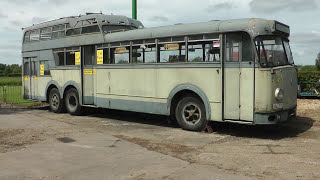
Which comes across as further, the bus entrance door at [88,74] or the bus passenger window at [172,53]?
the bus entrance door at [88,74]

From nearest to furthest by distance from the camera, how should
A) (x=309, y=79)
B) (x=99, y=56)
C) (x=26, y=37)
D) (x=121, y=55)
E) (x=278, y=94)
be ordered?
(x=278, y=94) < (x=121, y=55) < (x=99, y=56) < (x=26, y=37) < (x=309, y=79)

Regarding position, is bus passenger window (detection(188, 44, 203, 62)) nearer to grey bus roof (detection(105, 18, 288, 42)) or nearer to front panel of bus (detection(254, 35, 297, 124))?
grey bus roof (detection(105, 18, 288, 42))

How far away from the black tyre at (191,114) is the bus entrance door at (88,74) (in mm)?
3895

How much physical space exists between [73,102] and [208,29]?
6641mm

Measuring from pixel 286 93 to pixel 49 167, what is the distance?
5.57m

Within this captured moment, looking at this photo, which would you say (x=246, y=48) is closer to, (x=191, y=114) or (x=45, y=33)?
(x=191, y=114)

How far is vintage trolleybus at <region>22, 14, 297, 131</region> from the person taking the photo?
8062mm

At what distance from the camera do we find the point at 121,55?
10898 millimetres

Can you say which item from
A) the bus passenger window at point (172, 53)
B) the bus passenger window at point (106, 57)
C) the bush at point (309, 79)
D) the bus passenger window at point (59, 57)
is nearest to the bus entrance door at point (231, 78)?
the bus passenger window at point (172, 53)

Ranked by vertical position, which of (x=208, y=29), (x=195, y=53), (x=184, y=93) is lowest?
(x=184, y=93)

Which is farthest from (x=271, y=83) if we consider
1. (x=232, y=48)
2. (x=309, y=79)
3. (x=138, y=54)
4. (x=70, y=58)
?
(x=309, y=79)

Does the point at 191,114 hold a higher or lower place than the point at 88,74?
lower

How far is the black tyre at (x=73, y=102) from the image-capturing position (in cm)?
1287

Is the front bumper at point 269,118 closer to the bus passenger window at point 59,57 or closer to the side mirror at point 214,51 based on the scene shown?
the side mirror at point 214,51
